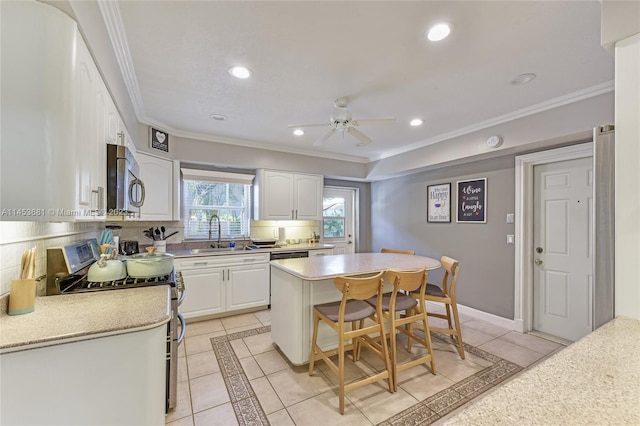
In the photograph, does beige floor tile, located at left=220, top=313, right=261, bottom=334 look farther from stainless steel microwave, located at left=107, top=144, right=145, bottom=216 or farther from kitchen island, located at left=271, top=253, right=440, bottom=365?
stainless steel microwave, located at left=107, top=144, right=145, bottom=216

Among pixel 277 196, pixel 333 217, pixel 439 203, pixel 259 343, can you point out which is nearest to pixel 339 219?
pixel 333 217

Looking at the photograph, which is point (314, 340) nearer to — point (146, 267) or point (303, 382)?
point (303, 382)

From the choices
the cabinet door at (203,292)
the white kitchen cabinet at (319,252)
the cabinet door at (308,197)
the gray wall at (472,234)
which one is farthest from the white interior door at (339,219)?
the cabinet door at (203,292)

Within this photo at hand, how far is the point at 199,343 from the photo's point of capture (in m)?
2.93

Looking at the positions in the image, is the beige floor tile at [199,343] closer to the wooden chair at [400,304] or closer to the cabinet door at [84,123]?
the wooden chair at [400,304]

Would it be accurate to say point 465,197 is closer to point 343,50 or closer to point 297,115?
point 297,115

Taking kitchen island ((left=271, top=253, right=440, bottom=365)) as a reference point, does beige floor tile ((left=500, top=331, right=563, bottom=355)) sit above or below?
below

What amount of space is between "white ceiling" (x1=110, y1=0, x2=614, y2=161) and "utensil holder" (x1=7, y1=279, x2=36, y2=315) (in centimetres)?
153

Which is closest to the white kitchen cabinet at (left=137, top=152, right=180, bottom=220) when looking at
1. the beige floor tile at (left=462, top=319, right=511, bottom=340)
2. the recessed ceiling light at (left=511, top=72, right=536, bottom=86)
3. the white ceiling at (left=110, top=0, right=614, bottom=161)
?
the white ceiling at (left=110, top=0, right=614, bottom=161)

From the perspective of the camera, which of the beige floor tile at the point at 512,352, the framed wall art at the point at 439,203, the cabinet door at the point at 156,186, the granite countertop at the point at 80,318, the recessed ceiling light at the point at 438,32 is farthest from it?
the framed wall art at the point at 439,203

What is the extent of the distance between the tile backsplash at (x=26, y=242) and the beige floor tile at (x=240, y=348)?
1673mm

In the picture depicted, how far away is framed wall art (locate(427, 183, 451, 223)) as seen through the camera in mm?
4031

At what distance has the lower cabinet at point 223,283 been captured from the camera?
3.41m

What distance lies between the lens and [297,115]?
302cm
